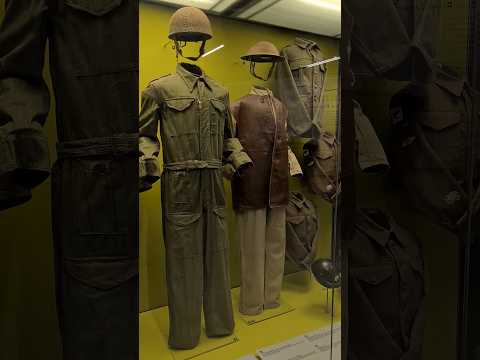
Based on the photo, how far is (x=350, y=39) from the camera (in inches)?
39.1

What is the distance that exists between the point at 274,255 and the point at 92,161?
1.29 m

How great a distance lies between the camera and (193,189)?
1.63 m

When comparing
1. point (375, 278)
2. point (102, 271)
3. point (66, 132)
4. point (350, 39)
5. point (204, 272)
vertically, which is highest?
point (350, 39)

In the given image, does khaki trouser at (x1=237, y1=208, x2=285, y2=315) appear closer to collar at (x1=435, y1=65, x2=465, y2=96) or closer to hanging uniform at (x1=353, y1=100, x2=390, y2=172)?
hanging uniform at (x1=353, y1=100, x2=390, y2=172)

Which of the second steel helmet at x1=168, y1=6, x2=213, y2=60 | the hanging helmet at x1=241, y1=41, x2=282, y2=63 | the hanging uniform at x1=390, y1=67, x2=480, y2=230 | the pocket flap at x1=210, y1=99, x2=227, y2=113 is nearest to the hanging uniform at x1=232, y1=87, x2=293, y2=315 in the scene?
the pocket flap at x1=210, y1=99, x2=227, y2=113

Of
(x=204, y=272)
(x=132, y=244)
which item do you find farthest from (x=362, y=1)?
(x=204, y=272)

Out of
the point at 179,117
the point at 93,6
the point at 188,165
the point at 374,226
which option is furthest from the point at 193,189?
the point at 93,6

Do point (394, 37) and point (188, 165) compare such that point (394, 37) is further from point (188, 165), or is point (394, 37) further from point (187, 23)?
point (188, 165)

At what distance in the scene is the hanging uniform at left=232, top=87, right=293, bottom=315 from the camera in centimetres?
181

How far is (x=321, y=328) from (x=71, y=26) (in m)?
1.56

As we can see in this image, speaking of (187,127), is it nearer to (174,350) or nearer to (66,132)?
(66,132)

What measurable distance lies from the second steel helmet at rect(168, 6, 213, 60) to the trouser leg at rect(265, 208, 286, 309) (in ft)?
3.04

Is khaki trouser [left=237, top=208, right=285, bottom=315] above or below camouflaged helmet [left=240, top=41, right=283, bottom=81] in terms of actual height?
below

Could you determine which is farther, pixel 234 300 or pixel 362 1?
pixel 234 300
